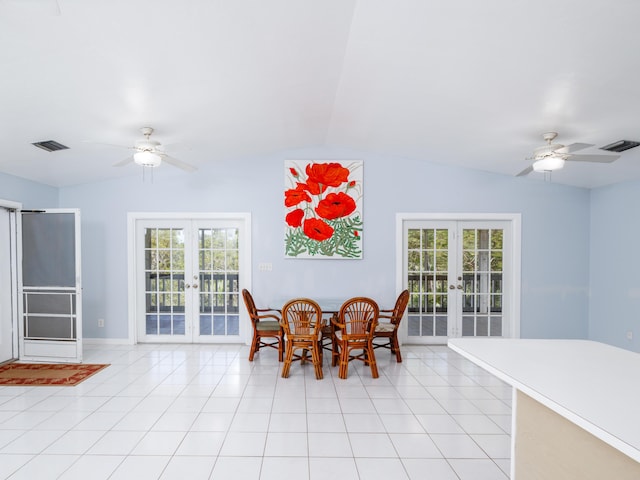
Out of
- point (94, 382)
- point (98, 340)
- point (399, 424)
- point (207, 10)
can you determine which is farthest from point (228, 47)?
point (98, 340)

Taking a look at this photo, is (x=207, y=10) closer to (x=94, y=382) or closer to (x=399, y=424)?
(x=399, y=424)

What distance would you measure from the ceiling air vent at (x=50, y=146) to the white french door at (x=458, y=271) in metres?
4.33

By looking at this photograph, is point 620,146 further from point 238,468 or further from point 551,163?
point 238,468

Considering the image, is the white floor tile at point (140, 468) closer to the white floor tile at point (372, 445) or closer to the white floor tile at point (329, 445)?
the white floor tile at point (329, 445)

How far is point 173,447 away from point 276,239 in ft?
9.78

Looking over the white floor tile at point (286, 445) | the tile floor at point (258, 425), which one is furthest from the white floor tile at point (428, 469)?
the white floor tile at point (286, 445)

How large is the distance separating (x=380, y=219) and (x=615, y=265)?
3133 millimetres

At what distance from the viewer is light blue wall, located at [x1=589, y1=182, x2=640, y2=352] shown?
4.36 m

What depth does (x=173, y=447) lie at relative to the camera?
247cm

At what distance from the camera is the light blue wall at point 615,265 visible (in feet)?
14.3

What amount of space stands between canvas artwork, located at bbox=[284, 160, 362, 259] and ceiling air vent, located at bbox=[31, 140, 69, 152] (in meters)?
2.64

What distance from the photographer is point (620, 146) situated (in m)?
3.49

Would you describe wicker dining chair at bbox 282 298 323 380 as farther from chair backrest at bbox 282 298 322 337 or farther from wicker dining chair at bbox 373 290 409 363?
wicker dining chair at bbox 373 290 409 363

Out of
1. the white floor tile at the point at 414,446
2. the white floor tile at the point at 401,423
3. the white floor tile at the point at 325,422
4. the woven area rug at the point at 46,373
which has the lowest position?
the woven area rug at the point at 46,373
